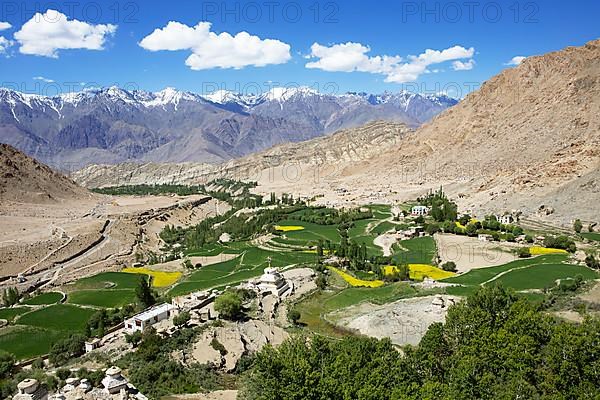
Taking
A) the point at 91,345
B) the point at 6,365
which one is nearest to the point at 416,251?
the point at 91,345

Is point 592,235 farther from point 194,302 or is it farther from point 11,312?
point 11,312

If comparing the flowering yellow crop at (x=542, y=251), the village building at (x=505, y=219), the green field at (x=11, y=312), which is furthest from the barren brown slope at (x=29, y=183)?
the flowering yellow crop at (x=542, y=251)

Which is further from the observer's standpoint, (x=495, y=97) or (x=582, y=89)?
(x=495, y=97)

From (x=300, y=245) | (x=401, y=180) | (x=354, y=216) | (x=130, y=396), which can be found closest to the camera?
(x=130, y=396)

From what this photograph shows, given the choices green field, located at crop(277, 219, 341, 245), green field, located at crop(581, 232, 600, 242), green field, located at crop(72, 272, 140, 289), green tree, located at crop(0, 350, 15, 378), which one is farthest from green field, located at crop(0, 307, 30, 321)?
green field, located at crop(581, 232, 600, 242)

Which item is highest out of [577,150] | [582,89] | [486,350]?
[582,89]

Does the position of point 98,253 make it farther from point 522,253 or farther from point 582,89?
point 582,89

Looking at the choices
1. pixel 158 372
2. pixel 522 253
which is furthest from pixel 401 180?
pixel 158 372

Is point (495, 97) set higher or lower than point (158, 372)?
higher
